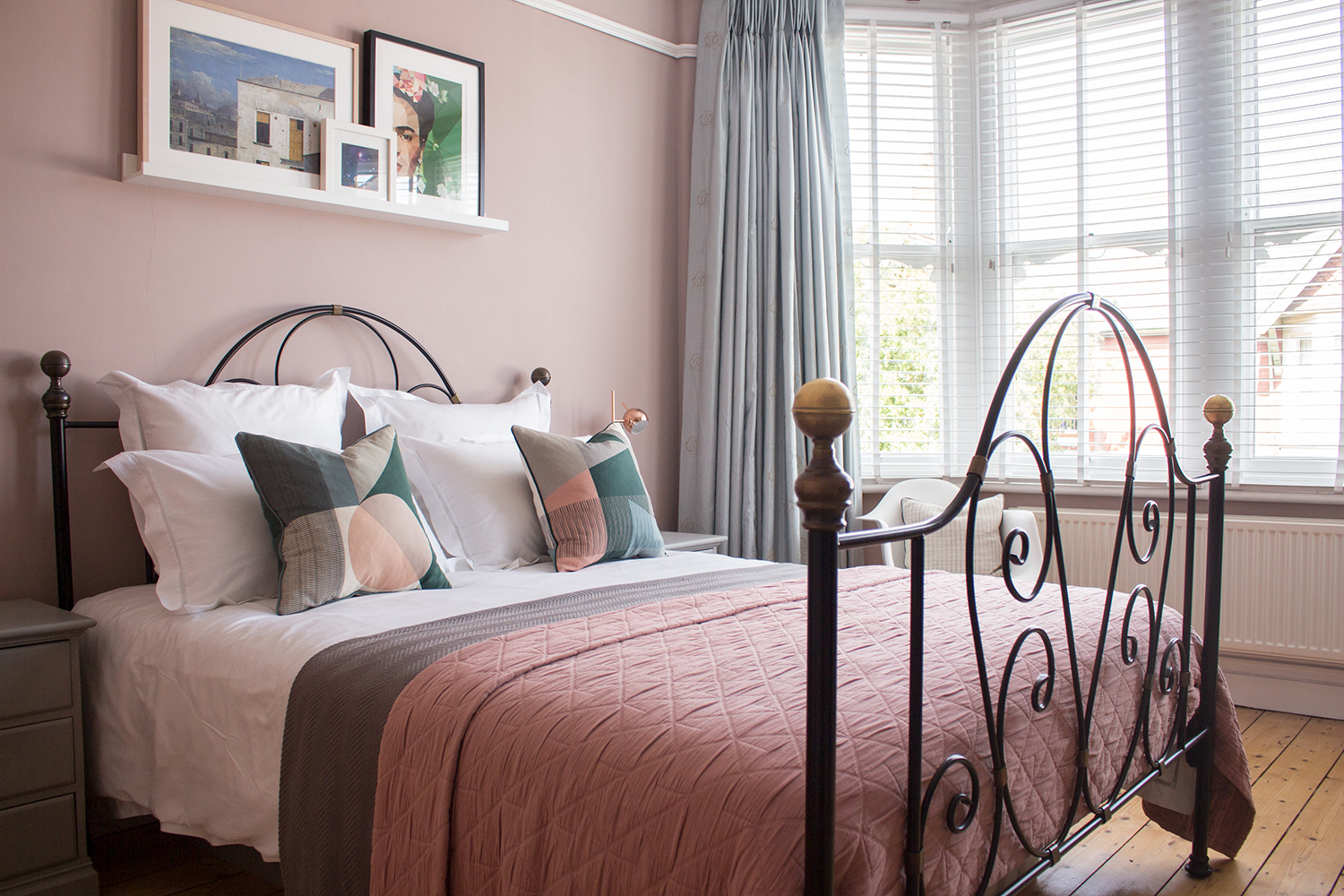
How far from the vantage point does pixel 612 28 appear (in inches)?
134

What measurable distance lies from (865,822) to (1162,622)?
1.15 metres

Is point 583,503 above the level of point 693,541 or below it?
above

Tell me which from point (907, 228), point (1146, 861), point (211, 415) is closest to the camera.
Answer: point (1146, 861)

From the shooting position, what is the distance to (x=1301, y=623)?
9.98ft

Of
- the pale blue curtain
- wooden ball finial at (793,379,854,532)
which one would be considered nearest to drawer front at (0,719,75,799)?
wooden ball finial at (793,379,854,532)

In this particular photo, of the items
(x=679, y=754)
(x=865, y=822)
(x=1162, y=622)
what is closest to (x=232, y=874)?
(x=679, y=754)

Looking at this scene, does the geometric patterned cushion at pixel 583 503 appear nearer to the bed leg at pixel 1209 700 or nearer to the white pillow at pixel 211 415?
the white pillow at pixel 211 415

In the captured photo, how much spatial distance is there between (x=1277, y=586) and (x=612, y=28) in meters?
2.97

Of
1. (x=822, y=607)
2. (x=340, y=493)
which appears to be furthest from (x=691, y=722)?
(x=340, y=493)

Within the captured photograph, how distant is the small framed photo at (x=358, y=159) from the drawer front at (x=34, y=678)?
4.42 feet

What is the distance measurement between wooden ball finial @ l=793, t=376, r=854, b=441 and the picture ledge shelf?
1939 millimetres

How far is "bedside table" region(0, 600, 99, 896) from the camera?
66.7 inches

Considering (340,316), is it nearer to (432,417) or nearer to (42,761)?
(432,417)

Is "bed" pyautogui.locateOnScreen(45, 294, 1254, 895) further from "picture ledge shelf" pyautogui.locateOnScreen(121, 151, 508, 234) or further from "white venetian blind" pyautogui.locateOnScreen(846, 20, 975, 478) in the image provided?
"white venetian blind" pyautogui.locateOnScreen(846, 20, 975, 478)
